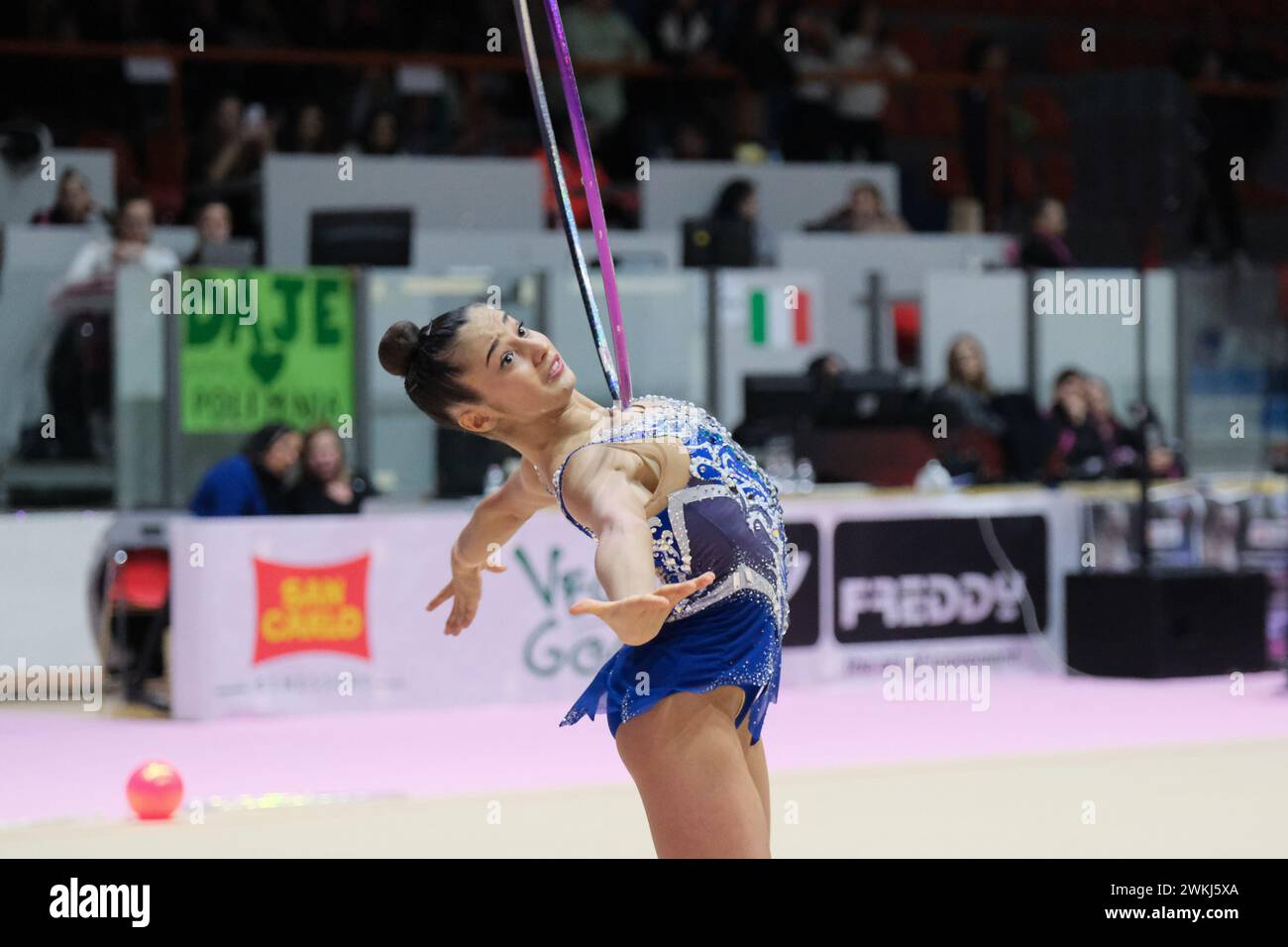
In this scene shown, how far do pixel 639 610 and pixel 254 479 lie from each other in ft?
19.0

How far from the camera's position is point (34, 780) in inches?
292

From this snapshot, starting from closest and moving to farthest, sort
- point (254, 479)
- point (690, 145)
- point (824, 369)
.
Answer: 1. point (254, 479)
2. point (824, 369)
3. point (690, 145)

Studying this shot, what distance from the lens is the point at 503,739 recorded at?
8305mm

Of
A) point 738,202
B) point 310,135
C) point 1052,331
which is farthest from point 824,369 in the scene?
point 310,135

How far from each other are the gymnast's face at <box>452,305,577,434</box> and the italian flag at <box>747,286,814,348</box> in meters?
6.84

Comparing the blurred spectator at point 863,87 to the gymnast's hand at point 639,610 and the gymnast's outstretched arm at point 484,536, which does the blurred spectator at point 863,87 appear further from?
the gymnast's hand at point 639,610

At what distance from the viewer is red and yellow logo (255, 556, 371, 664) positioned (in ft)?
28.4

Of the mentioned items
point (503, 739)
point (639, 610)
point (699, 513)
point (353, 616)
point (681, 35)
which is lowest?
point (503, 739)

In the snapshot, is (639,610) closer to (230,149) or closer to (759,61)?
(230,149)

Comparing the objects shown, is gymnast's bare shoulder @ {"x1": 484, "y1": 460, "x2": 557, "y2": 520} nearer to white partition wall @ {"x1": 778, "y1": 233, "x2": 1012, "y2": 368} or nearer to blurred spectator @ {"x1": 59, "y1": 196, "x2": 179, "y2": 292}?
blurred spectator @ {"x1": 59, "y1": 196, "x2": 179, "y2": 292}

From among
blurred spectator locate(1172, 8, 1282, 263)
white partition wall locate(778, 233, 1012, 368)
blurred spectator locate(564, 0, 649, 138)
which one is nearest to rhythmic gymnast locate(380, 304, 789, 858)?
white partition wall locate(778, 233, 1012, 368)

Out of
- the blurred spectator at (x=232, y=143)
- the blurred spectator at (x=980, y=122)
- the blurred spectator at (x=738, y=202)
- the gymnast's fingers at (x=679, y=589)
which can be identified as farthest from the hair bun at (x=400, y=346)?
the blurred spectator at (x=980, y=122)
